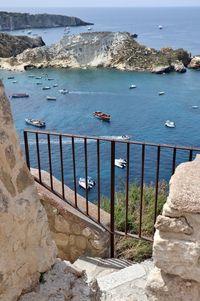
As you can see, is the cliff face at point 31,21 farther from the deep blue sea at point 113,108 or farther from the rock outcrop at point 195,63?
the rock outcrop at point 195,63

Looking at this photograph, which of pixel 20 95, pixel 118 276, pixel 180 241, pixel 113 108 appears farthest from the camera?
pixel 20 95

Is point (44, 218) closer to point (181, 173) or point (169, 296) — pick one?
point (181, 173)

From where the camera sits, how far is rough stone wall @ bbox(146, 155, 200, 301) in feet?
10.8

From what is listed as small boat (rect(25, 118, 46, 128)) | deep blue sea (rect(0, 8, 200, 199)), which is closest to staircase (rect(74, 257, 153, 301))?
deep blue sea (rect(0, 8, 200, 199))

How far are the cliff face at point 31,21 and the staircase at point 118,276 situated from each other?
447 ft

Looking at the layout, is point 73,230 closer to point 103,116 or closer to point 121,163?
point 121,163

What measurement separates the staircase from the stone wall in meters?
0.16

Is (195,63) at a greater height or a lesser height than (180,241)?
lesser

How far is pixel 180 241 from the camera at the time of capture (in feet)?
11.1

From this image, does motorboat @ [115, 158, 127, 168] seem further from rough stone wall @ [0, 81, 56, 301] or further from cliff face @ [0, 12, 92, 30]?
cliff face @ [0, 12, 92, 30]

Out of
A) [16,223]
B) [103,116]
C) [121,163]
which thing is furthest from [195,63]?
[16,223]

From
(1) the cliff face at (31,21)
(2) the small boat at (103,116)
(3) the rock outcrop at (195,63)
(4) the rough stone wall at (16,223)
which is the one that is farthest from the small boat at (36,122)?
(1) the cliff face at (31,21)

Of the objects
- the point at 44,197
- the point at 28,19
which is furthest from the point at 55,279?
the point at 28,19

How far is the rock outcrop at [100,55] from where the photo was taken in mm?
62812
